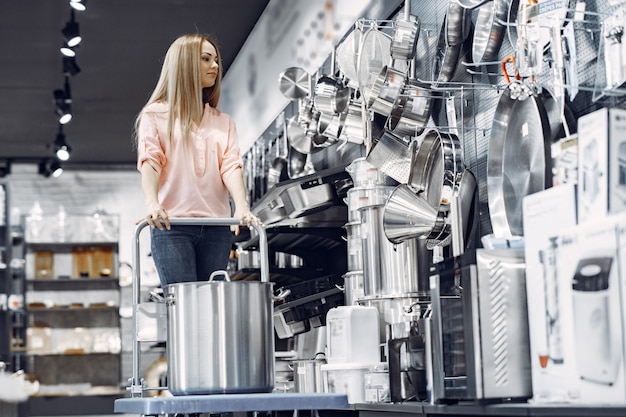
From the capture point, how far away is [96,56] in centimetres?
867

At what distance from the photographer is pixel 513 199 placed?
290cm

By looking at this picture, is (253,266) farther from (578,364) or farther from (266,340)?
(578,364)

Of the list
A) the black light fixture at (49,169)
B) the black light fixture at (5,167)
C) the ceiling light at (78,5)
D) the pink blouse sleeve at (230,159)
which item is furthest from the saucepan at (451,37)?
the black light fixture at (5,167)

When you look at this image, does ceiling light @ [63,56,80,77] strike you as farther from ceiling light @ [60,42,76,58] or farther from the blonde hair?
the blonde hair

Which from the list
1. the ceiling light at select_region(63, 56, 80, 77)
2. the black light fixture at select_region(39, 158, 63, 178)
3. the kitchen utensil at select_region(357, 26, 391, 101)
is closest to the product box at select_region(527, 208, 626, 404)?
the kitchen utensil at select_region(357, 26, 391, 101)

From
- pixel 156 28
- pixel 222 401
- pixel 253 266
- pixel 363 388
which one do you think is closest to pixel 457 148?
pixel 363 388

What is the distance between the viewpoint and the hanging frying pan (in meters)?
2.70

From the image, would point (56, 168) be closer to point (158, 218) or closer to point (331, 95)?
point (331, 95)

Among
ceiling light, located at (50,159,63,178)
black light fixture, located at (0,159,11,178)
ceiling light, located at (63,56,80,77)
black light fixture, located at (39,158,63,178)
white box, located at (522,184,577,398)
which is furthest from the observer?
black light fixture, located at (0,159,11,178)

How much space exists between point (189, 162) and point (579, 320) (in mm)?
1732

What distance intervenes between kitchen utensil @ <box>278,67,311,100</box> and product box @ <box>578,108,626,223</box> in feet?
12.1

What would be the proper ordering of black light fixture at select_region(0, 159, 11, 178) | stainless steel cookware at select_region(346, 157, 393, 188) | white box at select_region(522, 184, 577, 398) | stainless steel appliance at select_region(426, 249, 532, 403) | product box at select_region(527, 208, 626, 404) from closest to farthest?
product box at select_region(527, 208, 626, 404)
white box at select_region(522, 184, 577, 398)
stainless steel appliance at select_region(426, 249, 532, 403)
stainless steel cookware at select_region(346, 157, 393, 188)
black light fixture at select_region(0, 159, 11, 178)

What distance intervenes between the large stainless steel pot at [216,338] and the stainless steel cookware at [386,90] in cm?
123

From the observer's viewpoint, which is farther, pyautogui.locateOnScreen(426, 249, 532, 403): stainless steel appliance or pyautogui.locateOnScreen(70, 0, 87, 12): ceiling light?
pyautogui.locateOnScreen(70, 0, 87, 12): ceiling light
